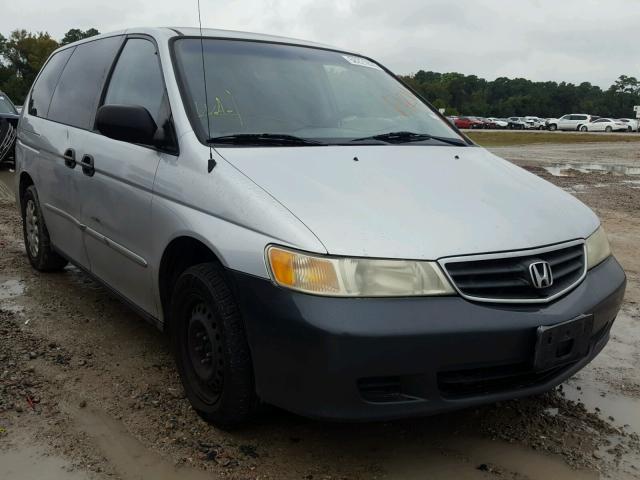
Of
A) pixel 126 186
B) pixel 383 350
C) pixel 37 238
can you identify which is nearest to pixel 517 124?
pixel 37 238

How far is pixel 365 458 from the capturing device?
104 inches

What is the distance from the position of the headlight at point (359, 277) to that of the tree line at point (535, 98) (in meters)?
98.7

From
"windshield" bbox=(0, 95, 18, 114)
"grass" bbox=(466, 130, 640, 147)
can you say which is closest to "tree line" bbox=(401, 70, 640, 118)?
"grass" bbox=(466, 130, 640, 147)

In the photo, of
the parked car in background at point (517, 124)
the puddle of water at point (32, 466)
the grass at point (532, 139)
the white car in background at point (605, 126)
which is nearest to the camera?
the puddle of water at point (32, 466)

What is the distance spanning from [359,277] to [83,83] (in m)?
2.88

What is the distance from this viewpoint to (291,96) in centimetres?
340

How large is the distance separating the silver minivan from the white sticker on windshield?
0.12 meters

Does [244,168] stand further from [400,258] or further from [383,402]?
[383,402]

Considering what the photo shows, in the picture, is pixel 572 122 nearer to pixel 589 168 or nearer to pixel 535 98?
pixel 589 168

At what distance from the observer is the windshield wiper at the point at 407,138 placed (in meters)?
3.36

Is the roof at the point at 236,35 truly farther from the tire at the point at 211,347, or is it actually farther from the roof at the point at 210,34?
the tire at the point at 211,347

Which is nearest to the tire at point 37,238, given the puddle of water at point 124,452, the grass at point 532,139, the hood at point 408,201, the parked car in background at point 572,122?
the puddle of water at point 124,452

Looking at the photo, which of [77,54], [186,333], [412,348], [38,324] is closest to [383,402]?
[412,348]

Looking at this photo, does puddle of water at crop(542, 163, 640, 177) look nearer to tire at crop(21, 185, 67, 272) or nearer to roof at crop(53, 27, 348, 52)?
roof at crop(53, 27, 348, 52)
